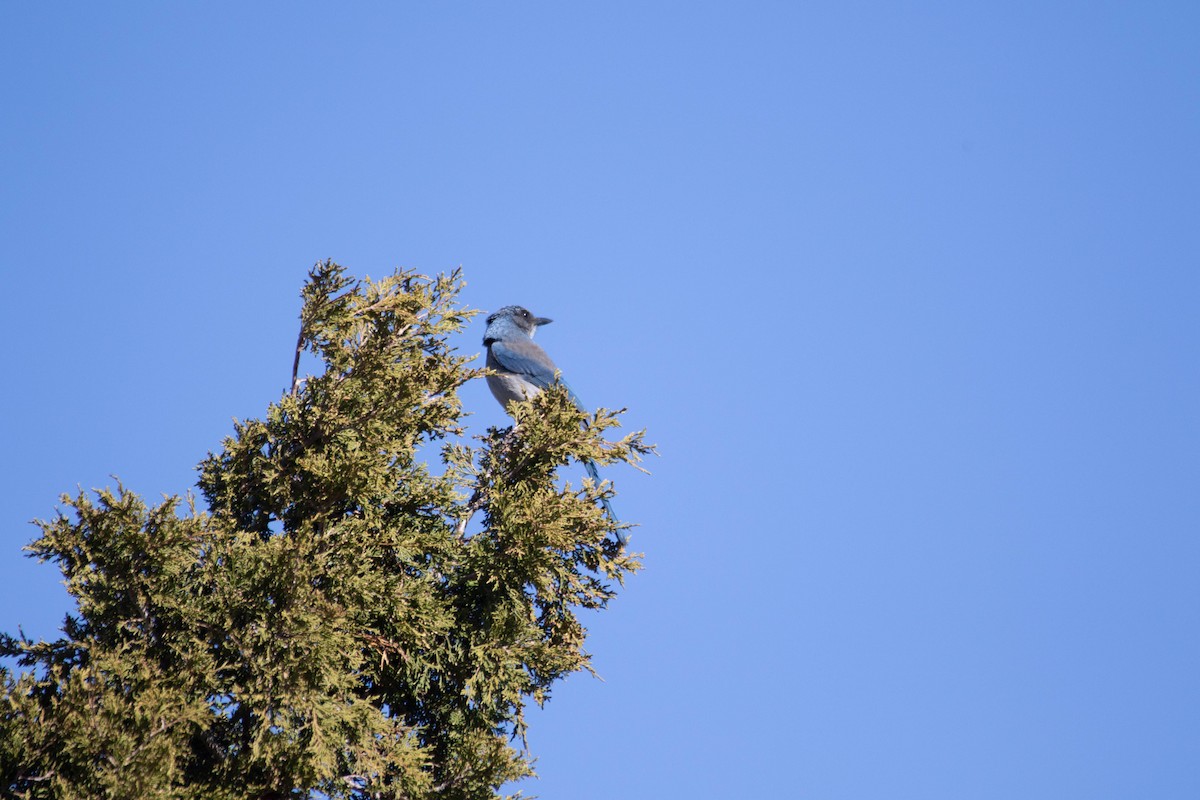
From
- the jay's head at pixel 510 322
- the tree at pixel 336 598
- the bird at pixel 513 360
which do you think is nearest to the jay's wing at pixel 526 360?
the bird at pixel 513 360

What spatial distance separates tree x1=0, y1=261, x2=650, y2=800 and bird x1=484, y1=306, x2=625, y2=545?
3455 millimetres

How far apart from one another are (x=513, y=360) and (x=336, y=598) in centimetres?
562

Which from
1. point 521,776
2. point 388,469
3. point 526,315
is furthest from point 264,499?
point 526,315

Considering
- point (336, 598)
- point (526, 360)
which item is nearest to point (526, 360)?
point (526, 360)

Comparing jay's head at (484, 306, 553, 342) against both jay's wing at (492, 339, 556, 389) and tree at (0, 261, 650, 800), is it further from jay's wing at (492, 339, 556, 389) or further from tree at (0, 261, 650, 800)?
tree at (0, 261, 650, 800)

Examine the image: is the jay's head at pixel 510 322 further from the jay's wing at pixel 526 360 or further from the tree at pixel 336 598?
the tree at pixel 336 598

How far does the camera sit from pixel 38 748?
15.2 feet

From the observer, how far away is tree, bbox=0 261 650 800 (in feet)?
15.8

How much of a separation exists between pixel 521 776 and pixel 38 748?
79.9 inches

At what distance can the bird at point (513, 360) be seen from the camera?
1029cm

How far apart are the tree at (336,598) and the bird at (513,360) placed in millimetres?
3455

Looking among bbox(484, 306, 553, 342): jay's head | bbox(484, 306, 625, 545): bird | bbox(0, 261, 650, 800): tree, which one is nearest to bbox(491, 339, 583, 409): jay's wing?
bbox(484, 306, 625, 545): bird

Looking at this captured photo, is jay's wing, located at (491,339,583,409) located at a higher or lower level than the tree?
higher

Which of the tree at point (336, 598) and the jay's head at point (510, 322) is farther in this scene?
the jay's head at point (510, 322)
